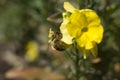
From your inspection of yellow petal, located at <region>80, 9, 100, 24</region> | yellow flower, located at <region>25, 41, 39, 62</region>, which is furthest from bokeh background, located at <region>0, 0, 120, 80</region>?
yellow petal, located at <region>80, 9, 100, 24</region>

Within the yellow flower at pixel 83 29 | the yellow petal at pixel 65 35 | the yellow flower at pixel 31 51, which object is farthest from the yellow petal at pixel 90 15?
the yellow flower at pixel 31 51

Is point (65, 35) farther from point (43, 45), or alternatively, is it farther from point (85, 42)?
point (43, 45)

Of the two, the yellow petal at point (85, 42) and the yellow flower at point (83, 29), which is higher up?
the yellow flower at point (83, 29)

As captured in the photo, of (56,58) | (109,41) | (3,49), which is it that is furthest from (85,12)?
(3,49)

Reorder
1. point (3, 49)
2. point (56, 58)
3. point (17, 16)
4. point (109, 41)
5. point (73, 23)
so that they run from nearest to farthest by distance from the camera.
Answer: point (73, 23)
point (109, 41)
point (56, 58)
point (17, 16)
point (3, 49)

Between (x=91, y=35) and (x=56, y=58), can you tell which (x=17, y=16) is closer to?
(x=56, y=58)

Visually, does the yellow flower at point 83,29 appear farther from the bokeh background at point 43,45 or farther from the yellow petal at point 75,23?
the bokeh background at point 43,45

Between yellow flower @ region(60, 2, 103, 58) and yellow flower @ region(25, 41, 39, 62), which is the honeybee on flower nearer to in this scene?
yellow flower @ region(60, 2, 103, 58)
